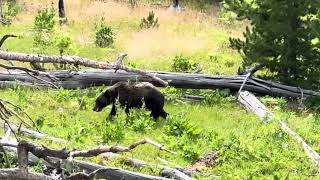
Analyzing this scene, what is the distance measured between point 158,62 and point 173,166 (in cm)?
1274

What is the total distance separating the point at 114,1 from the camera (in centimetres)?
3538

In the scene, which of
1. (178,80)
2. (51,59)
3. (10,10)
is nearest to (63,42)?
(178,80)

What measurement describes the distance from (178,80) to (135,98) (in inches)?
107

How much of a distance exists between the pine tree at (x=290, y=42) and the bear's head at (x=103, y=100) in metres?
5.21

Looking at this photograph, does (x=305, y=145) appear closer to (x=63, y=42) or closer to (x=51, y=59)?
(x=51, y=59)

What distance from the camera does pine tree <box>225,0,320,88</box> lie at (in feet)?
54.1

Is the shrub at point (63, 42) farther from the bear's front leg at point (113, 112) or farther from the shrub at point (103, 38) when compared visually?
the bear's front leg at point (113, 112)

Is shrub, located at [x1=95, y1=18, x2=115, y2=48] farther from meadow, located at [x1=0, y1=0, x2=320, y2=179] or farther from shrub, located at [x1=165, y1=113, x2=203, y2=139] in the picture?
shrub, located at [x1=165, y1=113, x2=203, y2=139]

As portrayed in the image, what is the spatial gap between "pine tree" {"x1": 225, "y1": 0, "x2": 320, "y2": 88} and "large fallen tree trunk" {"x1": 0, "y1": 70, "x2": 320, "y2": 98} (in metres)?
0.58

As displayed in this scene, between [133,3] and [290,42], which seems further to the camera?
[133,3]

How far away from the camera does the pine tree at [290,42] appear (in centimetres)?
1648

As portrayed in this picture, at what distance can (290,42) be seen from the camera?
16562 mm

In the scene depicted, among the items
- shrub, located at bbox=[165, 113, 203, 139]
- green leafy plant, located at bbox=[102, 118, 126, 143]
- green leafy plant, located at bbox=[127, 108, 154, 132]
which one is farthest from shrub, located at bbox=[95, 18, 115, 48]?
green leafy plant, located at bbox=[102, 118, 126, 143]

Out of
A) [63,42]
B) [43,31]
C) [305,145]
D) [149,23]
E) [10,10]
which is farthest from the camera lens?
[149,23]
